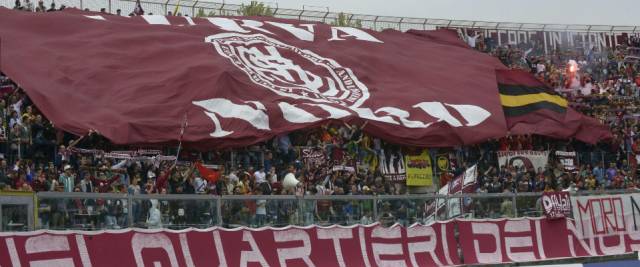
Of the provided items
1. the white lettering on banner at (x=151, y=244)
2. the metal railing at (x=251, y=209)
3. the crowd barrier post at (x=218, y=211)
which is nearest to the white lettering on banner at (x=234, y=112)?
the metal railing at (x=251, y=209)

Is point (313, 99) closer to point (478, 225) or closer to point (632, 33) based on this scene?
point (478, 225)

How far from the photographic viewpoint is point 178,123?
22.6 meters

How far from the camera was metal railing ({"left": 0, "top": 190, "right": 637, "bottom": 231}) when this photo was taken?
13539 mm

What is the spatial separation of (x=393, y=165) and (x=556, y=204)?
7.85 m

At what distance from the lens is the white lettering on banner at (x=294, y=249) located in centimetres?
1562

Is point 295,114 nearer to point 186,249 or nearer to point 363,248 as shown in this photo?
point 363,248

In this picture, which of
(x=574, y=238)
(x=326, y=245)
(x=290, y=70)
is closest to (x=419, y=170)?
(x=290, y=70)

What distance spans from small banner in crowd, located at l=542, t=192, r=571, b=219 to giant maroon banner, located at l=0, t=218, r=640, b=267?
0.17 metres

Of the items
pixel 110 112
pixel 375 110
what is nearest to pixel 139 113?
pixel 110 112

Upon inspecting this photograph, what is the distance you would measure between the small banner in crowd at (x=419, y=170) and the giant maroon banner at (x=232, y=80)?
439 mm

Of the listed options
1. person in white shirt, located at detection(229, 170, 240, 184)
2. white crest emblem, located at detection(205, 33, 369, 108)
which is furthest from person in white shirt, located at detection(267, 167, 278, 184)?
white crest emblem, located at detection(205, 33, 369, 108)

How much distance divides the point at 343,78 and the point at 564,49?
57.1 feet

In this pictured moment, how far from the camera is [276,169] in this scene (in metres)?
24.1

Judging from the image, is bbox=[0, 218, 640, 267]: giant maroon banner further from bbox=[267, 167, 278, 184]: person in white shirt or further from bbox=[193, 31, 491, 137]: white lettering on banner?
bbox=[193, 31, 491, 137]: white lettering on banner
